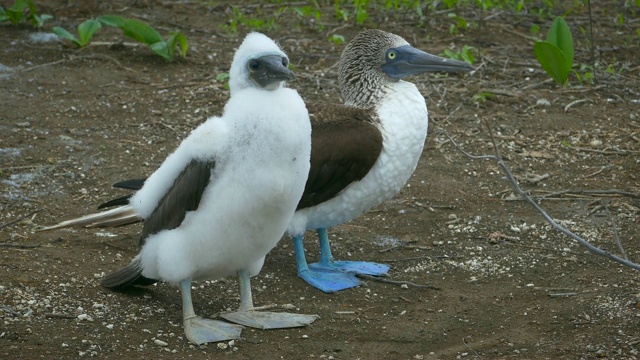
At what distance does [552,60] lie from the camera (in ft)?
26.9

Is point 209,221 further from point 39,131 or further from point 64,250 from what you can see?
point 39,131

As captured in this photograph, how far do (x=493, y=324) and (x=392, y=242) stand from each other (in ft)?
4.32

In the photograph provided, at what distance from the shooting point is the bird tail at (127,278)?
506cm

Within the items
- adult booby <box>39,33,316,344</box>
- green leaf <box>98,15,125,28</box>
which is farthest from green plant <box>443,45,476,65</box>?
adult booby <box>39,33,316,344</box>

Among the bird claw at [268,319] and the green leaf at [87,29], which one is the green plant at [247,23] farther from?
the bird claw at [268,319]

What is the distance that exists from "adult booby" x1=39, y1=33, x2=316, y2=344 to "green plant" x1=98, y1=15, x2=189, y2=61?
3891 mm

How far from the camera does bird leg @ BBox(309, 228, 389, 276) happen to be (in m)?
5.82

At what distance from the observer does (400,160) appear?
5684 millimetres

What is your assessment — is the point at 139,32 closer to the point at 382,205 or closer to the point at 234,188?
the point at 382,205

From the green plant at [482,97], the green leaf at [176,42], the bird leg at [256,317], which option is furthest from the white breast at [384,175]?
the green leaf at [176,42]

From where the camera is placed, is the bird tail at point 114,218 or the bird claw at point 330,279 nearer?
the bird tail at point 114,218

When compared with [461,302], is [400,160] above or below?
above

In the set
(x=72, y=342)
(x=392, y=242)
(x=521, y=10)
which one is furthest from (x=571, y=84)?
(x=72, y=342)

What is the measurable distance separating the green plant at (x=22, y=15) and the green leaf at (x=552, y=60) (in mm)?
4680
